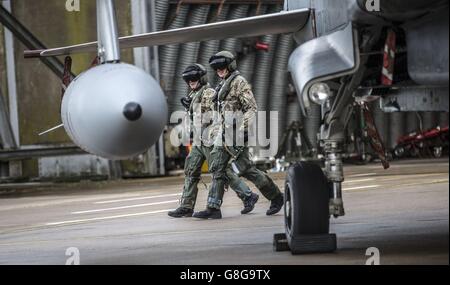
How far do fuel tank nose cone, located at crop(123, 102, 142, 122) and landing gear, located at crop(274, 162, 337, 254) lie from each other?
197 cm

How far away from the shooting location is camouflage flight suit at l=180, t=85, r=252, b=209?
12.3m

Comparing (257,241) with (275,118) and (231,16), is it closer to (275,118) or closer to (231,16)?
(231,16)

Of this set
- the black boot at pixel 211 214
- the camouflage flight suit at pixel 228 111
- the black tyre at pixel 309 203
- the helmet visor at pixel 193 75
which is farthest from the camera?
the helmet visor at pixel 193 75

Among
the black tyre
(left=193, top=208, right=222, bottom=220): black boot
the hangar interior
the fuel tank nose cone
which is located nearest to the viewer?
the fuel tank nose cone

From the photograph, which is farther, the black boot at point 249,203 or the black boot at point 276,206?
the black boot at point 249,203

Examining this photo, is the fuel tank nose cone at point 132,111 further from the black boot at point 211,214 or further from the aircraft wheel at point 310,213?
the black boot at point 211,214

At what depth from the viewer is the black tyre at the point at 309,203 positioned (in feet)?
26.1

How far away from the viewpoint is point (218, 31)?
30.8 feet

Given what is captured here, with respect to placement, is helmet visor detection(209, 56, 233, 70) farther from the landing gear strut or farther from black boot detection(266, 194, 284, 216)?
the landing gear strut

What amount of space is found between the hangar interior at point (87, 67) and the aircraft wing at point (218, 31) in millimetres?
7370

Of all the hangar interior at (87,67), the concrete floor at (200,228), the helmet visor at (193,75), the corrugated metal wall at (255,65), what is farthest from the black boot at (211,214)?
the corrugated metal wall at (255,65)

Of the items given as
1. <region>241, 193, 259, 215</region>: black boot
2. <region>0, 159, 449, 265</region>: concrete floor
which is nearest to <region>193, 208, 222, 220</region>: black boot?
<region>0, 159, 449, 265</region>: concrete floor
